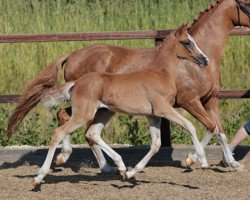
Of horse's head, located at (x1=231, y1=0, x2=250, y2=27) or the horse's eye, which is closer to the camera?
the horse's eye

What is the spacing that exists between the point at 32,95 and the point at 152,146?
1.58 m

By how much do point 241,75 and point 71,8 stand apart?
3497 mm

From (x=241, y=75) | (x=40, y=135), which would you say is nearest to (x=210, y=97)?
(x=40, y=135)

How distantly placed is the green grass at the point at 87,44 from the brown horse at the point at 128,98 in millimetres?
2373

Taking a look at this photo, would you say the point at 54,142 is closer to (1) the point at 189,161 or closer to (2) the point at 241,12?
(1) the point at 189,161

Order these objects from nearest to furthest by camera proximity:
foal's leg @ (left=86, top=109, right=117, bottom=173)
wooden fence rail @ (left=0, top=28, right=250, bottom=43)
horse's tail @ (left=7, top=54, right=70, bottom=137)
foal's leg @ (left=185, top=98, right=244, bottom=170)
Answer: foal's leg @ (left=86, top=109, right=117, bottom=173) → foal's leg @ (left=185, top=98, right=244, bottom=170) → horse's tail @ (left=7, top=54, right=70, bottom=137) → wooden fence rail @ (left=0, top=28, right=250, bottom=43)

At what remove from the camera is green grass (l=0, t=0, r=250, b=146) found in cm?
1059

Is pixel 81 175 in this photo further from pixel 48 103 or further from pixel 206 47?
pixel 206 47

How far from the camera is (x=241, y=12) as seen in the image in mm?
8695

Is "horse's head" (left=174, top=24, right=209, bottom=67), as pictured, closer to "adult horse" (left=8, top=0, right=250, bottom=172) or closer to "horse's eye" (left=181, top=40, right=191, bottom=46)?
"horse's eye" (left=181, top=40, right=191, bottom=46)

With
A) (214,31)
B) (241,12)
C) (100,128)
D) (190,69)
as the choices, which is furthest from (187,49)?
(100,128)

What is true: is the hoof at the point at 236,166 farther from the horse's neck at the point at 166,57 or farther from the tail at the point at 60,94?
the tail at the point at 60,94

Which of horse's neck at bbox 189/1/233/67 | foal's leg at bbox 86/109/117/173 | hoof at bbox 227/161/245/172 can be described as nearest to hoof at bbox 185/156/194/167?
hoof at bbox 227/161/245/172

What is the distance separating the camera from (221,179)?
8180mm
